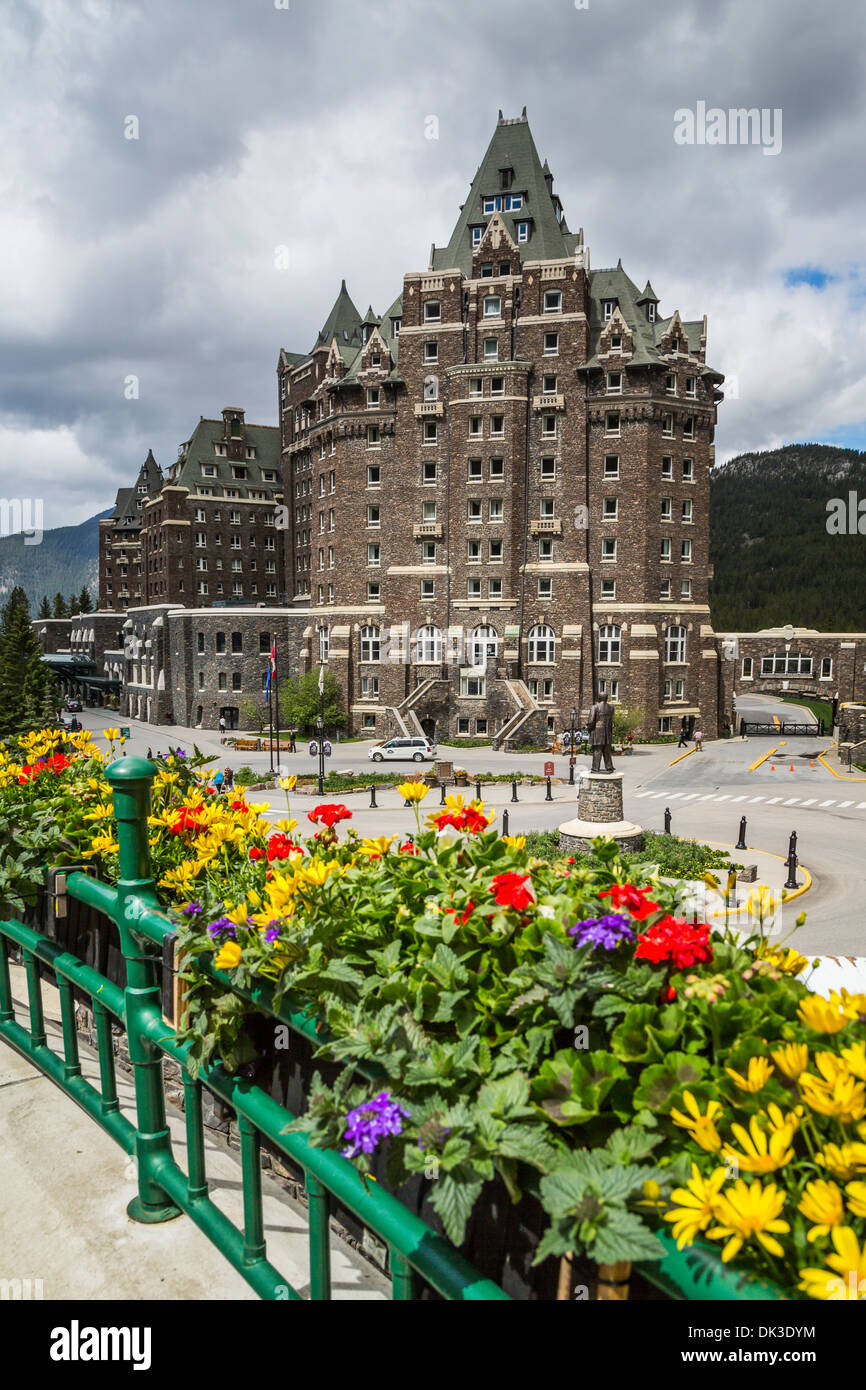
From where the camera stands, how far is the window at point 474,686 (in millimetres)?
50438

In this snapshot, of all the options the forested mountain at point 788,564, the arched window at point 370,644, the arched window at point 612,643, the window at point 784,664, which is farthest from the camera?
the forested mountain at point 788,564

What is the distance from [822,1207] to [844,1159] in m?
0.09

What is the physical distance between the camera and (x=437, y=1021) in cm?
226

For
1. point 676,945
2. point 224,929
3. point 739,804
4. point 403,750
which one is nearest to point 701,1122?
point 676,945

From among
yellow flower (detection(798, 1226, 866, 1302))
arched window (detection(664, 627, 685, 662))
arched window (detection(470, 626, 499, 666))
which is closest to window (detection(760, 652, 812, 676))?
arched window (detection(664, 627, 685, 662))

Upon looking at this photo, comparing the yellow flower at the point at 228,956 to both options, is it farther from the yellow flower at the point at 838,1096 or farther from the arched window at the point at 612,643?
the arched window at the point at 612,643

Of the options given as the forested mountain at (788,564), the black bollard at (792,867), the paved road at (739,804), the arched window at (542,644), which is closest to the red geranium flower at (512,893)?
the paved road at (739,804)

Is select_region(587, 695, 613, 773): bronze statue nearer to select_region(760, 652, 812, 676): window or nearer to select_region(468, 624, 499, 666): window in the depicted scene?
select_region(468, 624, 499, 666): window

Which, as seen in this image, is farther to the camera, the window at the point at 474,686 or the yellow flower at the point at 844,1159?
the window at the point at 474,686

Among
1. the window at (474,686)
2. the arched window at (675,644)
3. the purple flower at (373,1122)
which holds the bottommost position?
the window at (474,686)

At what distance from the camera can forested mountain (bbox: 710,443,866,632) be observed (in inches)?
5300

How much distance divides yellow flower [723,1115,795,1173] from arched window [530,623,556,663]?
49638mm

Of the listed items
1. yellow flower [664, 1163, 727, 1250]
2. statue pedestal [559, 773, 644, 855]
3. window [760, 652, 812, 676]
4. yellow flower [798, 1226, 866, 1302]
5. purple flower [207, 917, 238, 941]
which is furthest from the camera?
window [760, 652, 812, 676]

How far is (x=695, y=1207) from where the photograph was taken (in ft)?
4.97
